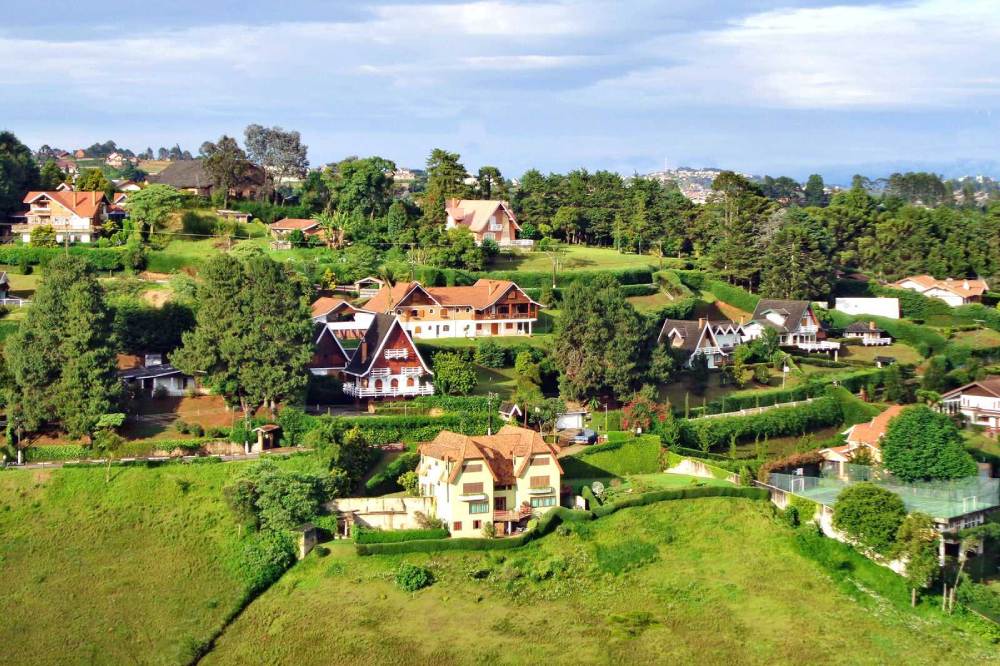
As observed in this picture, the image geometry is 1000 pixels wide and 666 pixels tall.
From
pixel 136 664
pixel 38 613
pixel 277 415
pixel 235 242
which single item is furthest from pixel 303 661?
pixel 235 242

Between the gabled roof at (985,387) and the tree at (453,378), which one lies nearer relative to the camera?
the tree at (453,378)

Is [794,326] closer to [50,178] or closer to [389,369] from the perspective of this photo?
[389,369]

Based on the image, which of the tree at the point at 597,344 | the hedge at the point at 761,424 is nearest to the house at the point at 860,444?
the hedge at the point at 761,424

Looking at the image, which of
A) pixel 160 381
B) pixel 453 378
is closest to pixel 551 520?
pixel 453 378

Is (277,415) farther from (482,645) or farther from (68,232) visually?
(68,232)

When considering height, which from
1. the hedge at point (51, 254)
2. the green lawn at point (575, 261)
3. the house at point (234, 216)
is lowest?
the green lawn at point (575, 261)

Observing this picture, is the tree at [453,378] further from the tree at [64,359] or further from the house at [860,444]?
the house at [860,444]
